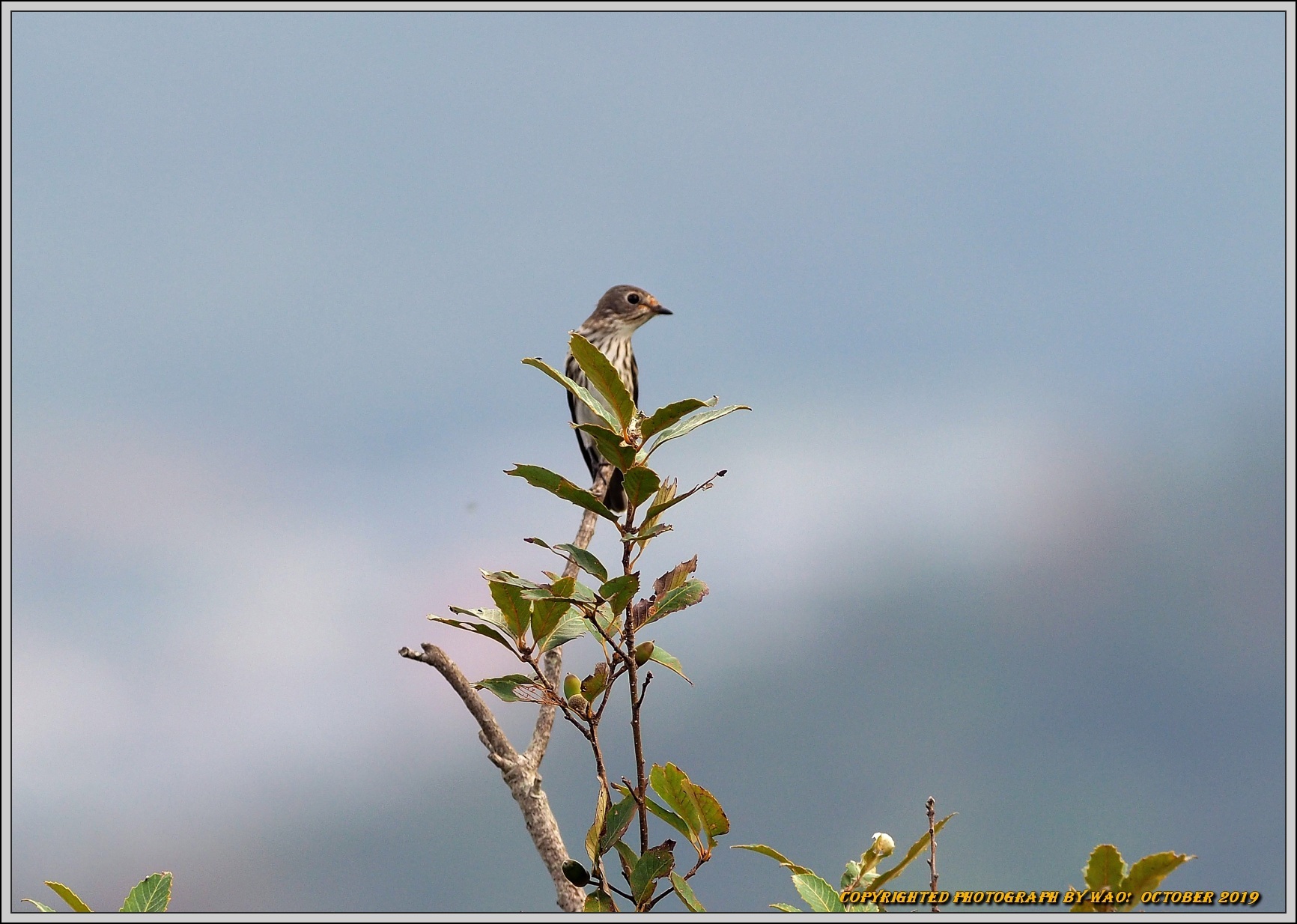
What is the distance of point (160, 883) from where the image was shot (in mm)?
2732

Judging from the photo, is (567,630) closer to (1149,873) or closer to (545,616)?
(545,616)

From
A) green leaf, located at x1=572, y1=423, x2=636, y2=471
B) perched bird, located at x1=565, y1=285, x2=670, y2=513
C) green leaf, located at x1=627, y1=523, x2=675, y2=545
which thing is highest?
perched bird, located at x1=565, y1=285, x2=670, y2=513

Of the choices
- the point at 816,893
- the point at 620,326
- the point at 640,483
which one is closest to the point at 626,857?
the point at 816,893

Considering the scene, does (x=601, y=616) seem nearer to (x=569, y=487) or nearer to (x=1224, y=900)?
(x=569, y=487)

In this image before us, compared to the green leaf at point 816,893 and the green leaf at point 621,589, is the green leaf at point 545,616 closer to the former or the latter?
the green leaf at point 621,589

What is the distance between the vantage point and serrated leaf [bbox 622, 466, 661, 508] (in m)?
2.45

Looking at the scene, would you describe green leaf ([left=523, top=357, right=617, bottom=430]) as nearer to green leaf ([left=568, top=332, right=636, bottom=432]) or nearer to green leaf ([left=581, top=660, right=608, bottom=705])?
green leaf ([left=568, top=332, right=636, bottom=432])

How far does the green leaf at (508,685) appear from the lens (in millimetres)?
2713

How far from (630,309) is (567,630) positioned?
9.74 meters

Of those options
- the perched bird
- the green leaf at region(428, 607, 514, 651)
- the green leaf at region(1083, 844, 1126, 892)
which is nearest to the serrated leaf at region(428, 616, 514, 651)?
the green leaf at region(428, 607, 514, 651)

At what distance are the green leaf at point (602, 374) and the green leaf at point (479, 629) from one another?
65 centimetres

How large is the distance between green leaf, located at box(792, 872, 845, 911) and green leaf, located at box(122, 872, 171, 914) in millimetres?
1621

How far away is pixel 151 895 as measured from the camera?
8.89 feet

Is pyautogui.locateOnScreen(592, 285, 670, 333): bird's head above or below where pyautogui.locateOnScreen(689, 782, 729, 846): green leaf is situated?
above
